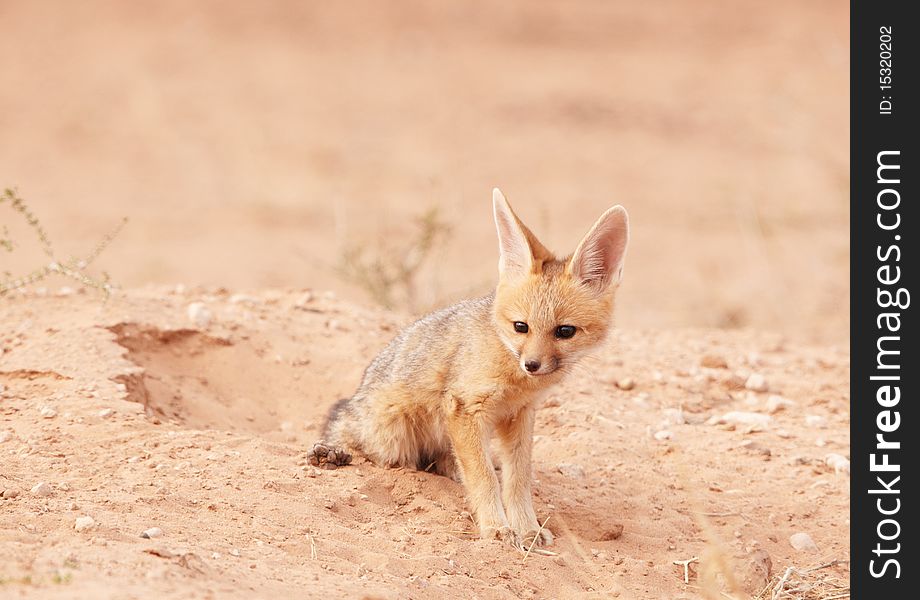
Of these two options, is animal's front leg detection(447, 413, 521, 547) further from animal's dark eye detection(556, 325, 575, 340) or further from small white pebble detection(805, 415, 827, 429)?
small white pebble detection(805, 415, 827, 429)

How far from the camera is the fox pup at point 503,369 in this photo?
4.46 metres

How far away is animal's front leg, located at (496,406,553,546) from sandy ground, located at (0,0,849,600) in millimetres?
174

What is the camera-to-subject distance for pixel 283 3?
19844 millimetres

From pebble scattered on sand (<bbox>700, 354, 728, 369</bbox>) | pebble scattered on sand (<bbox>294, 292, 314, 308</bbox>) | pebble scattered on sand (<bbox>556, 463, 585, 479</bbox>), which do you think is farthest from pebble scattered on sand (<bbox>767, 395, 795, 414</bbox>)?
pebble scattered on sand (<bbox>294, 292, 314, 308</bbox>)

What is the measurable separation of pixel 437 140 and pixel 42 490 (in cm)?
1257

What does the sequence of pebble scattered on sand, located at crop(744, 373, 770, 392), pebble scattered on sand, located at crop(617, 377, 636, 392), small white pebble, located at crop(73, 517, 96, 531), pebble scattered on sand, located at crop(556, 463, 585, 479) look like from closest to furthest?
small white pebble, located at crop(73, 517, 96, 531) < pebble scattered on sand, located at crop(556, 463, 585, 479) < pebble scattered on sand, located at crop(617, 377, 636, 392) < pebble scattered on sand, located at crop(744, 373, 770, 392)

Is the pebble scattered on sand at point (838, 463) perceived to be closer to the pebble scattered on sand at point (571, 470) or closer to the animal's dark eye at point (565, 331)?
the pebble scattered on sand at point (571, 470)

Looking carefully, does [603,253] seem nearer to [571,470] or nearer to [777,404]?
[571,470]

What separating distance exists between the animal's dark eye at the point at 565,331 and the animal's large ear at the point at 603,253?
24 centimetres

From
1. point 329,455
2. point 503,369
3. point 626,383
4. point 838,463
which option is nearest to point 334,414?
point 329,455

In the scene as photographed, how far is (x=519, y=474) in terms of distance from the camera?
4.70 metres

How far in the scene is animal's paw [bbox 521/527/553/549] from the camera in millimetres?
Answer: 4566

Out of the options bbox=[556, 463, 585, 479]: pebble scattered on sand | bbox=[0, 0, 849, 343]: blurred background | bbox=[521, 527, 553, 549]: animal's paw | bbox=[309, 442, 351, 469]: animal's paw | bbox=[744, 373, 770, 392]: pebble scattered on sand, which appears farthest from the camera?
bbox=[0, 0, 849, 343]: blurred background

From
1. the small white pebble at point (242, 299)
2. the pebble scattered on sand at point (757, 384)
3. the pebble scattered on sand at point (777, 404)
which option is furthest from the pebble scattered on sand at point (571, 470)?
the small white pebble at point (242, 299)
